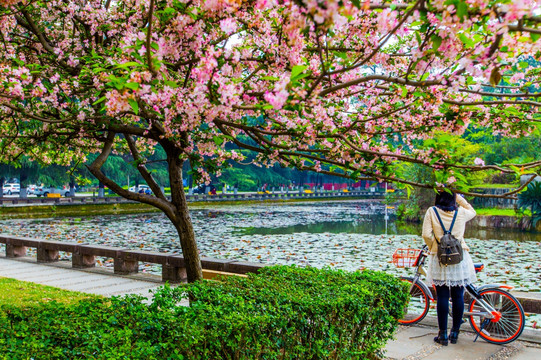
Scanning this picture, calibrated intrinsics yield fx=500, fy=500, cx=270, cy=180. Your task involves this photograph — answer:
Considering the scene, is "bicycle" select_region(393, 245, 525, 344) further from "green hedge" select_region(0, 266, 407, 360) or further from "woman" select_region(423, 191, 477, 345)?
"green hedge" select_region(0, 266, 407, 360)

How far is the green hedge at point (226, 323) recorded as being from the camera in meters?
3.27

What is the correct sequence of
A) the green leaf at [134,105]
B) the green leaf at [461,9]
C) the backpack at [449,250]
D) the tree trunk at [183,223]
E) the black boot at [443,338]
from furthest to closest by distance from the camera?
the tree trunk at [183,223] → the black boot at [443,338] → the backpack at [449,250] → the green leaf at [134,105] → the green leaf at [461,9]

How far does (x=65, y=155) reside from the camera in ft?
34.0

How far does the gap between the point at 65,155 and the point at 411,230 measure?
20.5 m

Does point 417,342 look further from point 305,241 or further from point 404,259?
point 305,241

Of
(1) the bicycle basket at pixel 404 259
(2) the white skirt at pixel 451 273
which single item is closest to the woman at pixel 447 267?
(2) the white skirt at pixel 451 273

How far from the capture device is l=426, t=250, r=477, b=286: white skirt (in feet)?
19.0

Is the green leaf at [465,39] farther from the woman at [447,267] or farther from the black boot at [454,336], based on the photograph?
the black boot at [454,336]

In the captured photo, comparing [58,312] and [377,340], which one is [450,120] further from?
[58,312]

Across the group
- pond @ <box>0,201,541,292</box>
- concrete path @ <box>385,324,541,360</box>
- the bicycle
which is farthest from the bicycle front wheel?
pond @ <box>0,201,541,292</box>

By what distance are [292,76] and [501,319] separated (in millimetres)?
5058

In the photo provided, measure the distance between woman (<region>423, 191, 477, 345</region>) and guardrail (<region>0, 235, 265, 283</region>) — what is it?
10.9 feet

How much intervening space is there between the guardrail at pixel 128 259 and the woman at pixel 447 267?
131 inches

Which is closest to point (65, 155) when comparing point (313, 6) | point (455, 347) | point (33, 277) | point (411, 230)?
point (33, 277)
